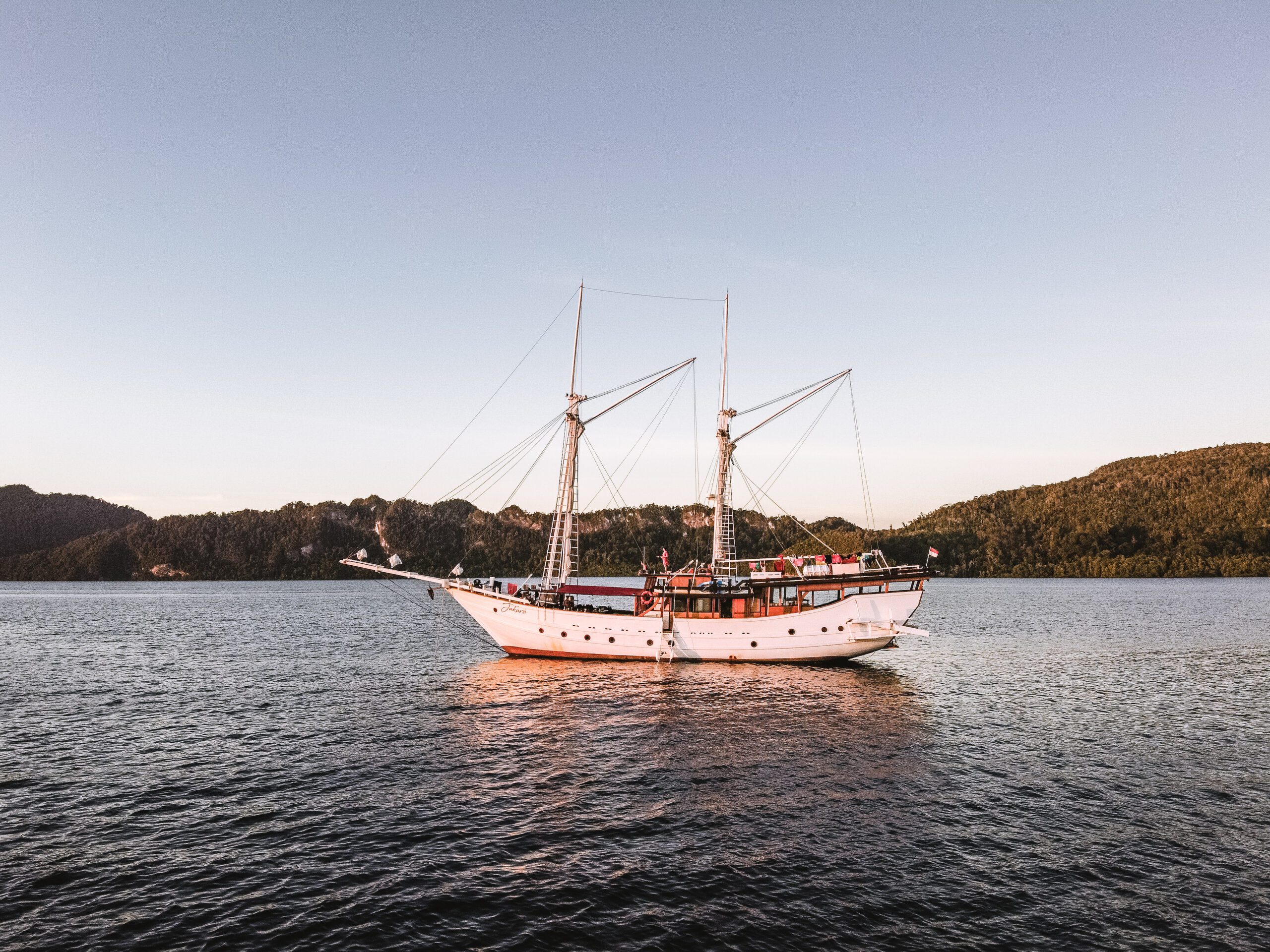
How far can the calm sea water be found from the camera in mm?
16359

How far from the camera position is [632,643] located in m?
53.6

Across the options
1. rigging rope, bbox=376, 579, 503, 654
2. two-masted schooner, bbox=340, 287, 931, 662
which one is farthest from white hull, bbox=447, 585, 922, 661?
rigging rope, bbox=376, 579, 503, 654

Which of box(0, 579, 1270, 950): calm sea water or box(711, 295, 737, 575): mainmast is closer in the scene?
box(0, 579, 1270, 950): calm sea water

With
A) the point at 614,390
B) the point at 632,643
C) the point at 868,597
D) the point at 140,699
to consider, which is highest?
the point at 614,390

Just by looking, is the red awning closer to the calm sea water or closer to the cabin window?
the calm sea water

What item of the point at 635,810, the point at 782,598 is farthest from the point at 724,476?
the point at 635,810

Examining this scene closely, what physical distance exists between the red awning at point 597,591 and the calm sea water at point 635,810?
642 centimetres

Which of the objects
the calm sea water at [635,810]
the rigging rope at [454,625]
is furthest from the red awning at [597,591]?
the rigging rope at [454,625]

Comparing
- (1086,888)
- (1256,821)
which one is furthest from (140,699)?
(1256,821)

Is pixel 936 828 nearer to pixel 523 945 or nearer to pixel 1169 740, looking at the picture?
pixel 523 945

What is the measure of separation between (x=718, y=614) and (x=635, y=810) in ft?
103

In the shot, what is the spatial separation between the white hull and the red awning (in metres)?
1.98

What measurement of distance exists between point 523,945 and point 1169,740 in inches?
1247

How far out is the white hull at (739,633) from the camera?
5312 cm
